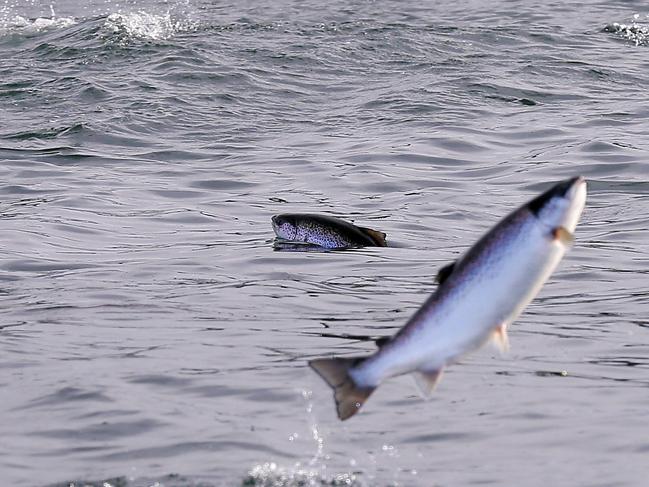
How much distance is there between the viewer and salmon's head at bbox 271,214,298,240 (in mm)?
11008

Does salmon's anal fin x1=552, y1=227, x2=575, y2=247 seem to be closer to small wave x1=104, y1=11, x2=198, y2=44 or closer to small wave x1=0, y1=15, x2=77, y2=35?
small wave x1=104, y1=11, x2=198, y2=44

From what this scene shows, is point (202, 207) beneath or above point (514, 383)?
beneath

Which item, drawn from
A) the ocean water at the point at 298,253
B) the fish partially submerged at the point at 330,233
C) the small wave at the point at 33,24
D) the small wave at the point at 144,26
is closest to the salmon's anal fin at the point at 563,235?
the ocean water at the point at 298,253

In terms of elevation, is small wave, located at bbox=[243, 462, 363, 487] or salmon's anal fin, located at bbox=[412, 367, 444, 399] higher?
salmon's anal fin, located at bbox=[412, 367, 444, 399]

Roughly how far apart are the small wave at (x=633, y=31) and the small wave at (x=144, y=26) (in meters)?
6.97

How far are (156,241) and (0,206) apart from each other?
2.42m

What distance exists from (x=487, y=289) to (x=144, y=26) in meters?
20.3

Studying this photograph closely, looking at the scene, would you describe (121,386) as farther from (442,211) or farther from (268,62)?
(268,62)

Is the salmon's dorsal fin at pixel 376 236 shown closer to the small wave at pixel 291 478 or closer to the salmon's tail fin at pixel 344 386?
the small wave at pixel 291 478

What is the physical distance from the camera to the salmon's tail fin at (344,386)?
4426 millimetres

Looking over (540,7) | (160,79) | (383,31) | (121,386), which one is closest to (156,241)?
(121,386)

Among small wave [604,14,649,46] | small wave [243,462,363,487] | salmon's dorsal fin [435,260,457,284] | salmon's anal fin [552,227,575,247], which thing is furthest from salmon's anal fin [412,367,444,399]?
small wave [604,14,649,46]

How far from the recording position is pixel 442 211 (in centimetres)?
1261

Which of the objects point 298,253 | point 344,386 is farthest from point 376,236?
point 344,386
